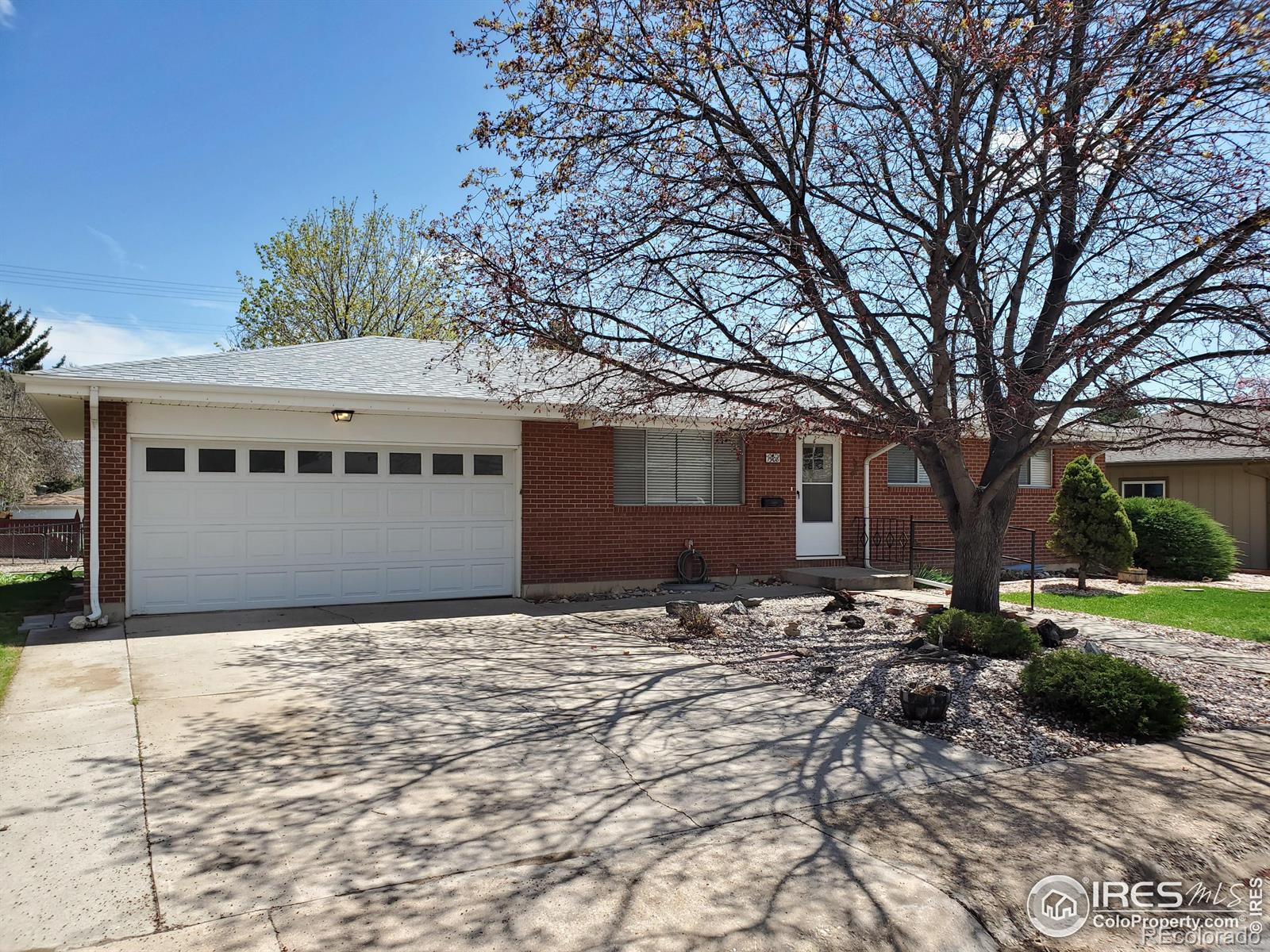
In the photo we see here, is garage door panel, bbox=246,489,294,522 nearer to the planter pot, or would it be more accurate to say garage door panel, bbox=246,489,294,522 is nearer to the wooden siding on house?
the planter pot

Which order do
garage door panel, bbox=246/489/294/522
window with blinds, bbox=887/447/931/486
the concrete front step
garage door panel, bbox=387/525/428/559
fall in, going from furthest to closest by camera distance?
window with blinds, bbox=887/447/931/486
the concrete front step
garage door panel, bbox=387/525/428/559
garage door panel, bbox=246/489/294/522

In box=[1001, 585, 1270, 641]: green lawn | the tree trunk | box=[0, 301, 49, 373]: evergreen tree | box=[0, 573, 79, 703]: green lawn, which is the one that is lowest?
box=[1001, 585, 1270, 641]: green lawn

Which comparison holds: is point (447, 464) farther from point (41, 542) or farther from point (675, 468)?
point (41, 542)

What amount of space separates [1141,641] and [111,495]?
11.6 metres

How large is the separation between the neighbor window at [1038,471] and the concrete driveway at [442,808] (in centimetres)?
1111

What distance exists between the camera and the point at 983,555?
8.73 metres

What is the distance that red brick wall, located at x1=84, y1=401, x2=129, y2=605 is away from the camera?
9328 mm

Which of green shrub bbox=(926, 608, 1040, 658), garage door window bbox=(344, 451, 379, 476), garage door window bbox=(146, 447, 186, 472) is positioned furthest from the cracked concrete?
garage door window bbox=(344, 451, 379, 476)

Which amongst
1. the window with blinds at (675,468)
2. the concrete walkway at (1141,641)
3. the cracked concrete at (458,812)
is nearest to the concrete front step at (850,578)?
the concrete walkway at (1141,641)

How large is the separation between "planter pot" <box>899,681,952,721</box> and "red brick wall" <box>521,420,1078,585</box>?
21.8 ft

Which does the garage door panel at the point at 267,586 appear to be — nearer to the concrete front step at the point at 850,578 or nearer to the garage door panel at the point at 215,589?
the garage door panel at the point at 215,589

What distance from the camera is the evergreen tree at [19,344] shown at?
37.3m

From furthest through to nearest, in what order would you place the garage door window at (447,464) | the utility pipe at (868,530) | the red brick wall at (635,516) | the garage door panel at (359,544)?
the utility pipe at (868,530) → the red brick wall at (635,516) → the garage door window at (447,464) → the garage door panel at (359,544)

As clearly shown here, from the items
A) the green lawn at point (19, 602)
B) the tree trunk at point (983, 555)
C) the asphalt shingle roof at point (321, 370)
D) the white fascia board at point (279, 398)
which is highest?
the asphalt shingle roof at point (321, 370)
